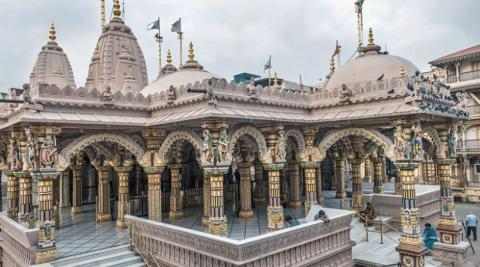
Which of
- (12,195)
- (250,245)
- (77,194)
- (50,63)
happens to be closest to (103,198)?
(77,194)

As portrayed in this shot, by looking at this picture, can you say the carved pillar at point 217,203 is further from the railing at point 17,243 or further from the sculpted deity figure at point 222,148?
the railing at point 17,243

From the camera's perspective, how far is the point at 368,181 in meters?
30.9

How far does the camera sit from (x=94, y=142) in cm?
1266

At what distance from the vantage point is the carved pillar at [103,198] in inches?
604

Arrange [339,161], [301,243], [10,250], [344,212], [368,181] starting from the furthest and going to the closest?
[368,181] → [339,161] → [10,250] → [344,212] → [301,243]

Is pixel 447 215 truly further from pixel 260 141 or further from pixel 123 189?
pixel 123 189

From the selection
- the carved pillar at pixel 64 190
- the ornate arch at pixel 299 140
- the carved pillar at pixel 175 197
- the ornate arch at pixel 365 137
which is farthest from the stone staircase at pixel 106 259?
the carved pillar at pixel 64 190

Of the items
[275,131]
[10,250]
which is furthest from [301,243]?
[10,250]

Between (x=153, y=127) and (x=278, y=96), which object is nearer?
(x=153, y=127)

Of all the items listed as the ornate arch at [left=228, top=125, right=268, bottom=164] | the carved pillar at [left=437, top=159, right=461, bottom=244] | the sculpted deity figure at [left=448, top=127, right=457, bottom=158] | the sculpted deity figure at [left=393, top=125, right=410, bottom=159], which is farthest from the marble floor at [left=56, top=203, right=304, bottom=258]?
the sculpted deity figure at [left=448, top=127, right=457, bottom=158]

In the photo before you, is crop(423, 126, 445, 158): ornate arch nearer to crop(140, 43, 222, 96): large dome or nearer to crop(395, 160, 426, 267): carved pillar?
crop(395, 160, 426, 267): carved pillar

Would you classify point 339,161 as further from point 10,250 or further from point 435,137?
point 10,250

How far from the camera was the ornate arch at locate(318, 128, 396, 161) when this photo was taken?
1224cm

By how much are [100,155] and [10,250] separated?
4.98 metres
